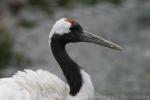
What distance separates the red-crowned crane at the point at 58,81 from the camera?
33.6 ft

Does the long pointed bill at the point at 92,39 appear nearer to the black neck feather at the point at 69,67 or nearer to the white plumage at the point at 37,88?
the black neck feather at the point at 69,67

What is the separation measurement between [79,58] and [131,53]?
1.31 m

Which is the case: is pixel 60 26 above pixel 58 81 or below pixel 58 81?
above

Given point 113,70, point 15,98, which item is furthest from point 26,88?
point 113,70

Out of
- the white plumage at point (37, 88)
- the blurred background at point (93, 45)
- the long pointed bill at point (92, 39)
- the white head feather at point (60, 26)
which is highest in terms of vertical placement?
the white head feather at point (60, 26)

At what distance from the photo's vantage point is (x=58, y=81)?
34.8 feet

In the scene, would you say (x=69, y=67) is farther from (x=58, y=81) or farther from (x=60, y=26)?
(x=60, y=26)

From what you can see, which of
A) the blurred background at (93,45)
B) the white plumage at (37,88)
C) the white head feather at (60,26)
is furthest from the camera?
the blurred background at (93,45)

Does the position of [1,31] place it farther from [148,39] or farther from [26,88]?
[26,88]

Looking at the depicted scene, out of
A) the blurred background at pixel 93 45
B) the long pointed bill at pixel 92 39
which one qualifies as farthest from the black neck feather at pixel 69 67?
the blurred background at pixel 93 45

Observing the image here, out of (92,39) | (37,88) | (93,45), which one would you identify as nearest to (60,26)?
(92,39)

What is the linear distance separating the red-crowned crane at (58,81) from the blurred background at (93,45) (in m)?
3.91

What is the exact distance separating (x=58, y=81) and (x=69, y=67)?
31cm

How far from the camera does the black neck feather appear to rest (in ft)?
35.0
